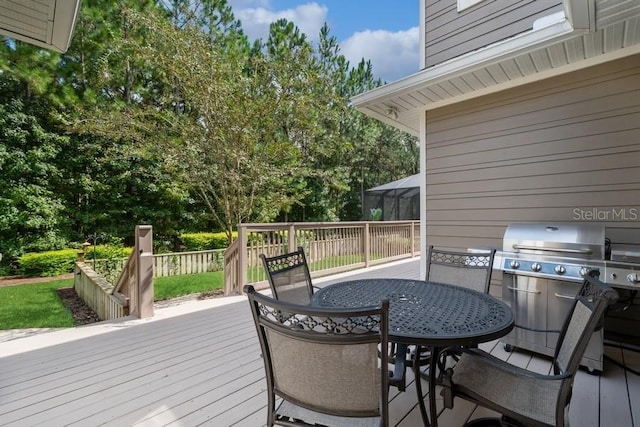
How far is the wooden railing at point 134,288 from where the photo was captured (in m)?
3.71

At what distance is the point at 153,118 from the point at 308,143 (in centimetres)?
377

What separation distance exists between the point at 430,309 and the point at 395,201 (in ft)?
35.7

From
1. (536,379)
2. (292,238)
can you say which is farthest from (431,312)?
(292,238)

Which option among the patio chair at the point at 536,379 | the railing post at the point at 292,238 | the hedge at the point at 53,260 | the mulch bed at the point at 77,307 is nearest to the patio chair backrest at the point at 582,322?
the patio chair at the point at 536,379

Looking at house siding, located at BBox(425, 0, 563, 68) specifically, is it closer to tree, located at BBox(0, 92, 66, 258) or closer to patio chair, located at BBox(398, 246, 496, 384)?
patio chair, located at BBox(398, 246, 496, 384)

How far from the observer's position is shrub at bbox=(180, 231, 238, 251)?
1013 centimetres

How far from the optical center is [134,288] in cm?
393

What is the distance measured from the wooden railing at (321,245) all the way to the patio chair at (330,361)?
3716 mm

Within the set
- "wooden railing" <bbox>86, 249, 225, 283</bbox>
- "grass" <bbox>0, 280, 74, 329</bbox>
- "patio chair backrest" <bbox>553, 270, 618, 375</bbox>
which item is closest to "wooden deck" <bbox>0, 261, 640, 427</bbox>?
"patio chair backrest" <bbox>553, 270, 618, 375</bbox>

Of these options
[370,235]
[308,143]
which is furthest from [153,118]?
[370,235]

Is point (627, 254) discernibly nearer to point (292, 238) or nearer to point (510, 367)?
point (510, 367)

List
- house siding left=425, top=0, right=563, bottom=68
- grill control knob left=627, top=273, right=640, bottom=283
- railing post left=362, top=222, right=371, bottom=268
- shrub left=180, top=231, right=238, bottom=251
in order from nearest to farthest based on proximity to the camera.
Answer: grill control knob left=627, top=273, right=640, bottom=283 < house siding left=425, top=0, right=563, bottom=68 < railing post left=362, top=222, right=371, bottom=268 < shrub left=180, top=231, right=238, bottom=251

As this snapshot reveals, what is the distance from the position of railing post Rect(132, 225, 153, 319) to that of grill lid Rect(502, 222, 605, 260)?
150 inches

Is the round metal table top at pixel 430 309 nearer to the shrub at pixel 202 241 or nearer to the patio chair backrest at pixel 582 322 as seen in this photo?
the patio chair backrest at pixel 582 322
